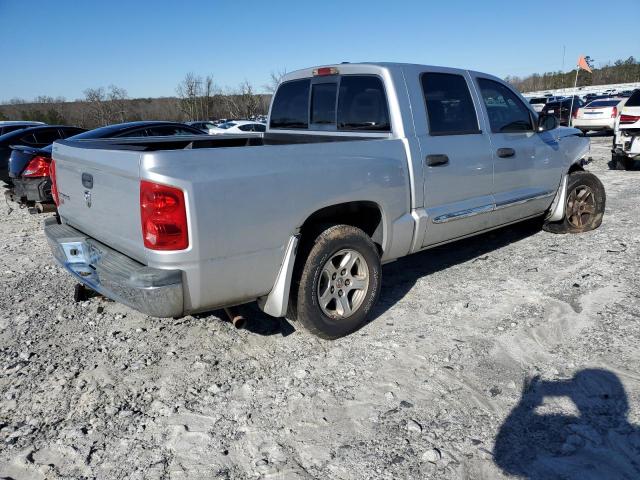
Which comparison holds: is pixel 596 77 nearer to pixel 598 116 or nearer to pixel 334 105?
pixel 598 116

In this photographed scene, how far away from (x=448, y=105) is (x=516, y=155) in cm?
102

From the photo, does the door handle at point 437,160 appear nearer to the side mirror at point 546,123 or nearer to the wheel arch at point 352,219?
the wheel arch at point 352,219

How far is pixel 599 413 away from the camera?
2713 millimetres

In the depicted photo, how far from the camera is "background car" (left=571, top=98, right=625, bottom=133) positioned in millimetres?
18547

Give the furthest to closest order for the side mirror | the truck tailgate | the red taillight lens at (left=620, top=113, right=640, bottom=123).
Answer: the red taillight lens at (left=620, top=113, right=640, bottom=123), the side mirror, the truck tailgate

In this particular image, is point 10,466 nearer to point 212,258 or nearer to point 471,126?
point 212,258

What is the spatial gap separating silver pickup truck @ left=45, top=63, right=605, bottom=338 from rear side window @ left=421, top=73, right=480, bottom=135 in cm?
1

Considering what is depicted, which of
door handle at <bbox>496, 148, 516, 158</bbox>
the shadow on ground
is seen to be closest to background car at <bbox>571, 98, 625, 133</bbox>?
door handle at <bbox>496, 148, 516, 158</bbox>

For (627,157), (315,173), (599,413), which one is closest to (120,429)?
(315,173)

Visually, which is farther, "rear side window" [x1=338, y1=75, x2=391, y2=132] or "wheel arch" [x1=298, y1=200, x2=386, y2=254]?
"rear side window" [x1=338, y1=75, x2=391, y2=132]

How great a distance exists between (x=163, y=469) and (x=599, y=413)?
2.31 m

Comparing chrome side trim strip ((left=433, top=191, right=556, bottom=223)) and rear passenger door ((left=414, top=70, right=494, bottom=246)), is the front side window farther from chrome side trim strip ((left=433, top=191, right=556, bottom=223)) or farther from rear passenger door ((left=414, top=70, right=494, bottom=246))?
chrome side trim strip ((left=433, top=191, right=556, bottom=223))

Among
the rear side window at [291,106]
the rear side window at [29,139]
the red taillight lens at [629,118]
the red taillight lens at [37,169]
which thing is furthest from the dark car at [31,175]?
the red taillight lens at [629,118]

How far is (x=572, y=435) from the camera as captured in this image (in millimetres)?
2549
